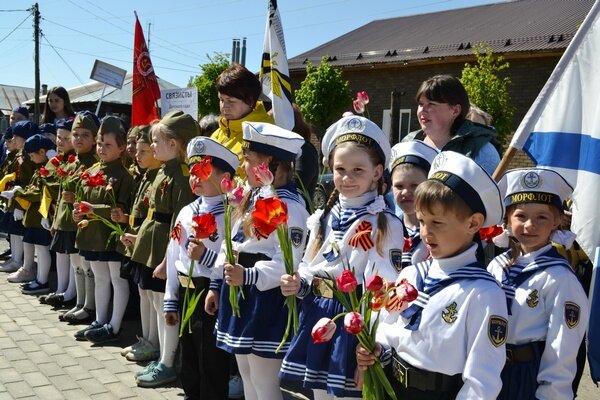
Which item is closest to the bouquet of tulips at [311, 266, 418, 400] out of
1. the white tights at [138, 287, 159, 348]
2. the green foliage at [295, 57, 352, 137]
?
the white tights at [138, 287, 159, 348]

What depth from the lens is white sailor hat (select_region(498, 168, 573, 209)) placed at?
2.53m

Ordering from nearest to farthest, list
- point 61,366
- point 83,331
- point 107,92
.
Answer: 1. point 61,366
2. point 83,331
3. point 107,92

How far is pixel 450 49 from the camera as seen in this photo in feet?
63.1

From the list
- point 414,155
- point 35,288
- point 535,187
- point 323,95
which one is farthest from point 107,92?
point 535,187

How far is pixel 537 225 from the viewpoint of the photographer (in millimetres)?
2502

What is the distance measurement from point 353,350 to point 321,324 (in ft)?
1.81

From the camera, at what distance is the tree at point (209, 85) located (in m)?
24.2

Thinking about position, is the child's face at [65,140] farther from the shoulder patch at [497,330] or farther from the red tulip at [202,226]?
the shoulder patch at [497,330]

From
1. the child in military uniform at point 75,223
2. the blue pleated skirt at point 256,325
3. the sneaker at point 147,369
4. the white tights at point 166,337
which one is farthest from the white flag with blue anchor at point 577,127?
the child in military uniform at point 75,223

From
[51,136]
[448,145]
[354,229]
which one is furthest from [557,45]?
[354,229]

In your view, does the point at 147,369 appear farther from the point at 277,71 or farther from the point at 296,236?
the point at 277,71

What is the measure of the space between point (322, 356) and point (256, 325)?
1.84ft

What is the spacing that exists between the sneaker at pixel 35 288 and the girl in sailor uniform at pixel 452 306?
5.80 meters

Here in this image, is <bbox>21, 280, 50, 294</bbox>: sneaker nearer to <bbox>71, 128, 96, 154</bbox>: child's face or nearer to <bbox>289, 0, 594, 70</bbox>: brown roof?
<bbox>71, 128, 96, 154</bbox>: child's face
